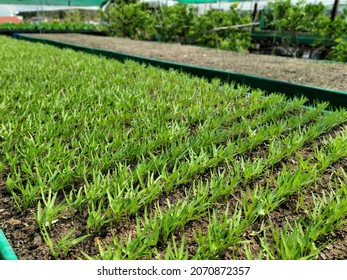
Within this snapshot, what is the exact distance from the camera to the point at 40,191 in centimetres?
156

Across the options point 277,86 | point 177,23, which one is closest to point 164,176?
point 277,86

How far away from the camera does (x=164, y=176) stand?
164cm

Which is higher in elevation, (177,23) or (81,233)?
(177,23)

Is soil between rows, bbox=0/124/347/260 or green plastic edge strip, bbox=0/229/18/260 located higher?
green plastic edge strip, bbox=0/229/18/260

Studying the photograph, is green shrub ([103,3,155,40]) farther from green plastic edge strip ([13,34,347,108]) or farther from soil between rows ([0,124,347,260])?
soil between rows ([0,124,347,260])

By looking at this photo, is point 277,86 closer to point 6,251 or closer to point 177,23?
point 6,251

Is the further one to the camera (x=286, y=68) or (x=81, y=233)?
(x=286, y=68)

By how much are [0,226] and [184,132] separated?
4.11 ft

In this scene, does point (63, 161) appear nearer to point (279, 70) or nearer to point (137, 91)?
point (137, 91)

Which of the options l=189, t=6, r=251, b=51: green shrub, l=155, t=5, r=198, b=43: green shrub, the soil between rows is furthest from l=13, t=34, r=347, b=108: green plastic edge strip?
l=155, t=5, r=198, b=43: green shrub

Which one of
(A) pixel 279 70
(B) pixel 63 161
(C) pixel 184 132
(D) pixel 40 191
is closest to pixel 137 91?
A: (C) pixel 184 132

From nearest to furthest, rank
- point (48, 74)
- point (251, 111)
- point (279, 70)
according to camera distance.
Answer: point (251, 111), point (48, 74), point (279, 70)

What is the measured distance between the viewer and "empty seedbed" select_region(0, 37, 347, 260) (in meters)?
1.30

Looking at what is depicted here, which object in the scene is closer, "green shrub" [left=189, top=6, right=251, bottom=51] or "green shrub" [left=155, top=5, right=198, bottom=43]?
"green shrub" [left=189, top=6, right=251, bottom=51]
